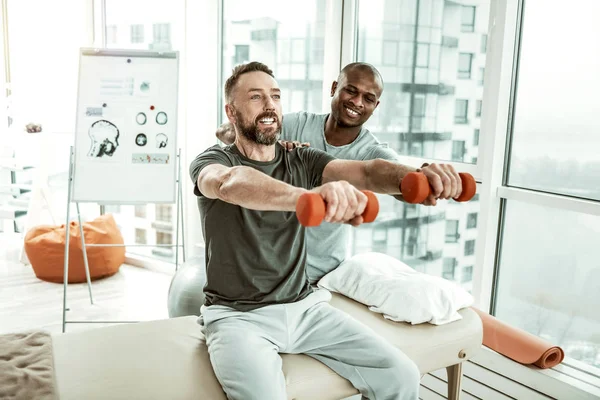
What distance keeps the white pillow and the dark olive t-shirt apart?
1.51 feet

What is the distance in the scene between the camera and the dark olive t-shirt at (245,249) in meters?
1.68

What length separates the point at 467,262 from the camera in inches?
105

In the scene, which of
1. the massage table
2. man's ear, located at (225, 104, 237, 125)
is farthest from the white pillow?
man's ear, located at (225, 104, 237, 125)

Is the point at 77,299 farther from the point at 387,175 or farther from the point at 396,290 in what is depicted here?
the point at 387,175

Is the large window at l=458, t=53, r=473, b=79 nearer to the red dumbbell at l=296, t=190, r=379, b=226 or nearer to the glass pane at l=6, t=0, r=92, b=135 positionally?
the red dumbbell at l=296, t=190, r=379, b=226

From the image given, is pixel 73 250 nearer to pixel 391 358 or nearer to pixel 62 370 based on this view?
pixel 62 370

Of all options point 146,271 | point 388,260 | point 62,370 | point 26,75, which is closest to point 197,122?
point 146,271

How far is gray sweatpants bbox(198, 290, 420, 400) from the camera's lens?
1509 mm

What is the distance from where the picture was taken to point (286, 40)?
3.52 m

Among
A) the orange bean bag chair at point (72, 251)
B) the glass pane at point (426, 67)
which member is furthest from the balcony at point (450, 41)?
the orange bean bag chair at point (72, 251)

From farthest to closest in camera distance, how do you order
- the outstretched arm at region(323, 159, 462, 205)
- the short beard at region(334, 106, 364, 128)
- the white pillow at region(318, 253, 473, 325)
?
the short beard at region(334, 106, 364, 128) → the white pillow at region(318, 253, 473, 325) → the outstretched arm at region(323, 159, 462, 205)

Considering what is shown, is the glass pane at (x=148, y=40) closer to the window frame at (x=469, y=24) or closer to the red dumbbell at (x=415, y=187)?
the window frame at (x=469, y=24)

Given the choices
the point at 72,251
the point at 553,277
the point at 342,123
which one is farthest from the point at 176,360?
the point at 72,251

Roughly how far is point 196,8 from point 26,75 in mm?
1661
